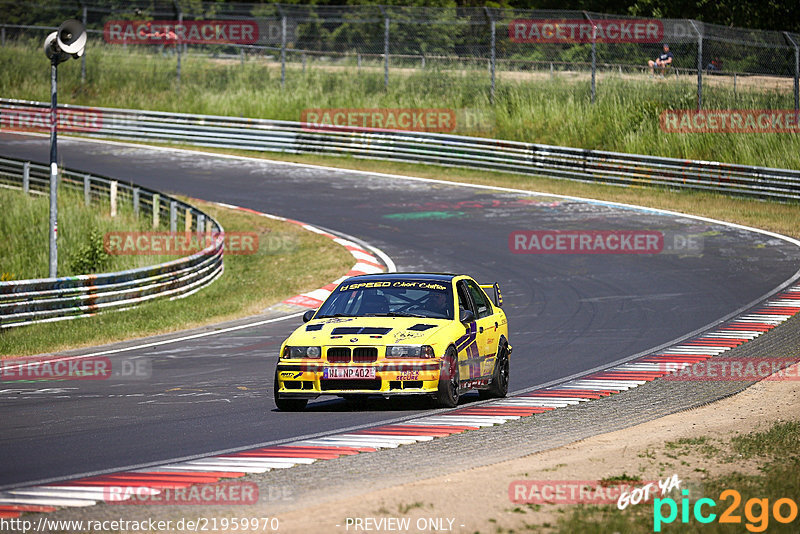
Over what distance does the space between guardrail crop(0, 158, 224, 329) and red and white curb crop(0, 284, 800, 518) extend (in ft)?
31.3

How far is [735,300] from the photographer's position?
19.9m

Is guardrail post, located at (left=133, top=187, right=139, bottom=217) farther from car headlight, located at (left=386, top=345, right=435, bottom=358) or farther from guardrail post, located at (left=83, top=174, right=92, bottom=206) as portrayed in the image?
car headlight, located at (left=386, top=345, right=435, bottom=358)

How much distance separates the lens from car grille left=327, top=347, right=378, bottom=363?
1107cm

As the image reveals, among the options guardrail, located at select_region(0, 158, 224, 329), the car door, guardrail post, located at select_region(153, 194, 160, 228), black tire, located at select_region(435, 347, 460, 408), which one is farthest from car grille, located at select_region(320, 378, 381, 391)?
guardrail post, located at select_region(153, 194, 160, 228)

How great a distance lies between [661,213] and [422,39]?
12.0 meters

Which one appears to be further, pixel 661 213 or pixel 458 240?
pixel 661 213

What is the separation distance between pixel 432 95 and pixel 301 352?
29.9 meters

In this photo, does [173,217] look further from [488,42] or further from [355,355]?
[355,355]

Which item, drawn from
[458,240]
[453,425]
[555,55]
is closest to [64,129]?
[555,55]

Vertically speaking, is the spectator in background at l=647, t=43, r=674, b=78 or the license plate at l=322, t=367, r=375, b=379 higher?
the spectator in background at l=647, t=43, r=674, b=78

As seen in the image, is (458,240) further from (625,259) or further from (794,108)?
(794,108)

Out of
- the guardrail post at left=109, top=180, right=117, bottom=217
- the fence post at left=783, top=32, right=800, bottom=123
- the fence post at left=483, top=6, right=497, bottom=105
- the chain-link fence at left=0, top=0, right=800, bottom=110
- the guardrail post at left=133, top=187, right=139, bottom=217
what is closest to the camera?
the guardrail post at left=133, top=187, right=139, bottom=217

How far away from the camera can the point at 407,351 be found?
11.1m

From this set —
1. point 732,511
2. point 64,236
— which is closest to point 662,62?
point 64,236
